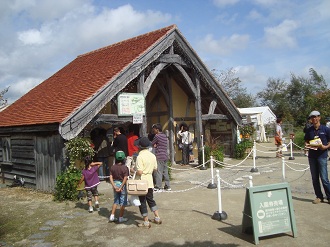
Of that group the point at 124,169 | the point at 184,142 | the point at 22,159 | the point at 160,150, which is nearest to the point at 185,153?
the point at 184,142

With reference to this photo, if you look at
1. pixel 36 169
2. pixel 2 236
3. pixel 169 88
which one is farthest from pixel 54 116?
pixel 169 88

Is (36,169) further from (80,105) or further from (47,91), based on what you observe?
(47,91)

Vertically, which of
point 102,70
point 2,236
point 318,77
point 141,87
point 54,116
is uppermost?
point 318,77

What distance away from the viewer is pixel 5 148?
12.7m

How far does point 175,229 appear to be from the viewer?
5.95m

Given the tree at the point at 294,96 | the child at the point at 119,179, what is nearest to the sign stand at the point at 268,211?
the child at the point at 119,179

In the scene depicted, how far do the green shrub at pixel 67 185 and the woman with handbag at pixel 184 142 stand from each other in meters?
6.22

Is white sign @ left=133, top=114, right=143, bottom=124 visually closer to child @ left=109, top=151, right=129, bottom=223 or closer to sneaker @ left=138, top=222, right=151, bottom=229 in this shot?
child @ left=109, top=151, right=129, bottom=223

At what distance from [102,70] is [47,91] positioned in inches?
119

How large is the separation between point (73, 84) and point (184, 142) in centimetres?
531

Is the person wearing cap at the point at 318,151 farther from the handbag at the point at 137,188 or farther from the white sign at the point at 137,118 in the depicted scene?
the white sign at the point at 137,118

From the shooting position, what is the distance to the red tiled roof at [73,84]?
386 inches

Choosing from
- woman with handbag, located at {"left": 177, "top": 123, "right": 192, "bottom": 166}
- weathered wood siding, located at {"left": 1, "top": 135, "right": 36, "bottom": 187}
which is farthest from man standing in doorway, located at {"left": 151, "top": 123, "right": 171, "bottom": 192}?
woman with handbag, located at {"left": 177, "top": 123, "right": 192, "bottom": 166}

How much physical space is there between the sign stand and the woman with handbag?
8.60 metres
